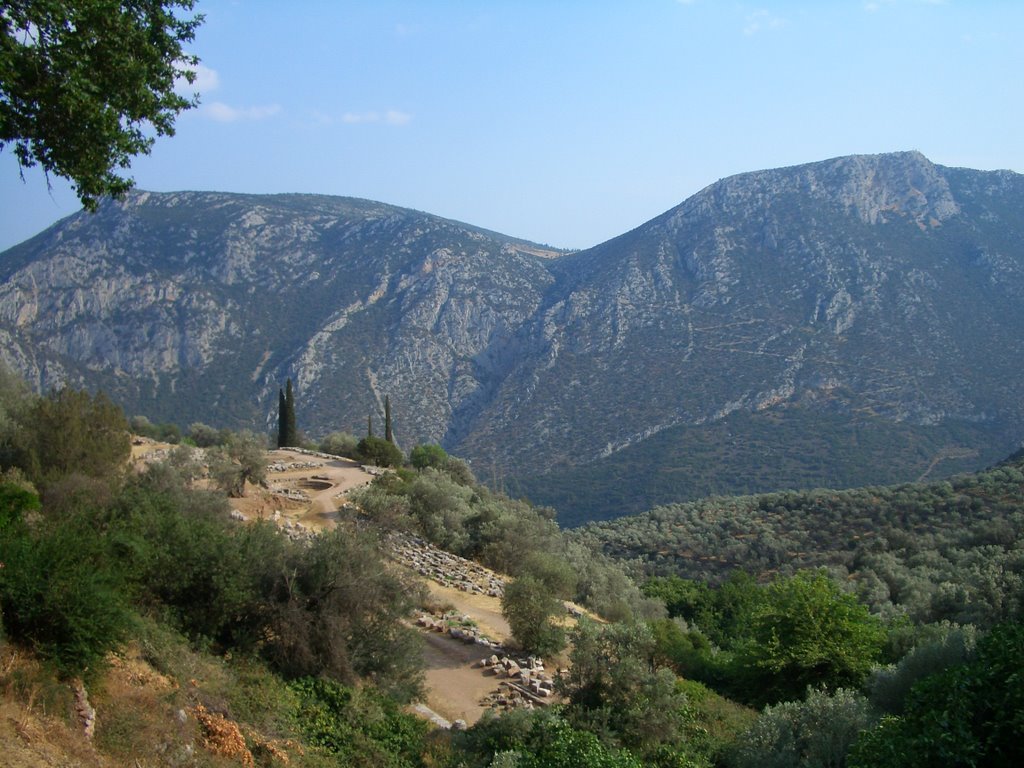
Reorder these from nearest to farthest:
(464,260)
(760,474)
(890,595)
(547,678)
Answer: (547,678), (890,595), (760,474), (464,260)

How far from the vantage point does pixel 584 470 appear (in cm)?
6756

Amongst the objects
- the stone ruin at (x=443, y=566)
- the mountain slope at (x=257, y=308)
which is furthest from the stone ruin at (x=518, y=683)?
the mountain slope at (x=257, y=308)

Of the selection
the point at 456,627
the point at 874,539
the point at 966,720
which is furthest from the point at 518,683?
the point at 874,539

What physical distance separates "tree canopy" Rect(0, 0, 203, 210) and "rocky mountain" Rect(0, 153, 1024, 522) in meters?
52.5

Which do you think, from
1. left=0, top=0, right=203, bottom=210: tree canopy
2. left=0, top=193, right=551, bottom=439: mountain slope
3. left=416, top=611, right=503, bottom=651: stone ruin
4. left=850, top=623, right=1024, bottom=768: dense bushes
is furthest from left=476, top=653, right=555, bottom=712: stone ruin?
left=0, top=193, right=551, bottom=439: mountain slope

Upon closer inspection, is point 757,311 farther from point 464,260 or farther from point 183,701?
point 183,701

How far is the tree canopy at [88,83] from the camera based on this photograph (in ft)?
25.8

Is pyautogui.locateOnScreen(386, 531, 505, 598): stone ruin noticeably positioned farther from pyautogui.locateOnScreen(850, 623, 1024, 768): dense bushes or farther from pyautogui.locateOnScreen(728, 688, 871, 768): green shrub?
pyautogui.locateOnScreen(850, 623, 1024, 768): dense bushes

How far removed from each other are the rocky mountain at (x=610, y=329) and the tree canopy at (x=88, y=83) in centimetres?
5255

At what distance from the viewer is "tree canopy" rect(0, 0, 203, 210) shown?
787cm

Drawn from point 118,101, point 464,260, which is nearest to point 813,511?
point 118,101

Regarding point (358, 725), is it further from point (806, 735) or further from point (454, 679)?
point (806, 735)

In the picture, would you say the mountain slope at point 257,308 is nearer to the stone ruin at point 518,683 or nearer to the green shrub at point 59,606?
the stone ruin at point 518,683

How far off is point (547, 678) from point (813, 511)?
30461mm
